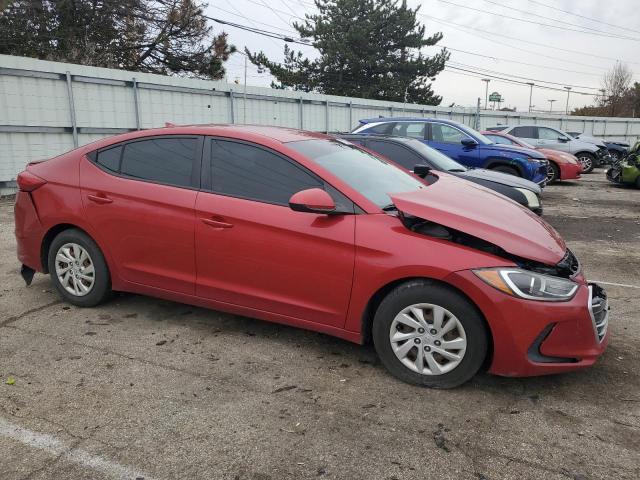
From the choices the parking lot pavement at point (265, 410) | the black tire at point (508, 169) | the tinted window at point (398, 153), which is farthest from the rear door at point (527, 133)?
the parking lot pavement at point (265, 410)

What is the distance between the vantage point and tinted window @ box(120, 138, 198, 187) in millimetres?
4000

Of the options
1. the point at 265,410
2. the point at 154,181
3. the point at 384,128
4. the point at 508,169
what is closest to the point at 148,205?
the point at 154,181

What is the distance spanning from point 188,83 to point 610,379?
12.4 m

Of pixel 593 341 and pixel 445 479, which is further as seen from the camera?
pixel 593 341

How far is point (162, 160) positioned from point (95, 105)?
8505 millimetres

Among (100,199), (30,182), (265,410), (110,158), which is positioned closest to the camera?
(265,410)

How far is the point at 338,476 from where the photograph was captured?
96.0 inches

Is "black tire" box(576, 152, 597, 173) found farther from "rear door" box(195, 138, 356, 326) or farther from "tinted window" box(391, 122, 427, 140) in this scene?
"rear door" box(195, 138, 356, 326)

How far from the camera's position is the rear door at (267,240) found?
3391mm

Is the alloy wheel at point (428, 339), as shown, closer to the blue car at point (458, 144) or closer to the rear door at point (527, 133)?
the blue car at point (458, 144)

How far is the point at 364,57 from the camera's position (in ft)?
125

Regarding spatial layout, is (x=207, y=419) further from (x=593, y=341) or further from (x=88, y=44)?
(x=88, y=44)

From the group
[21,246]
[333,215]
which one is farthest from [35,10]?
[333,215]

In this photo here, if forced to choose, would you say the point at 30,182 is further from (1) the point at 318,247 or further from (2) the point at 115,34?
(2) the point at 115,34
